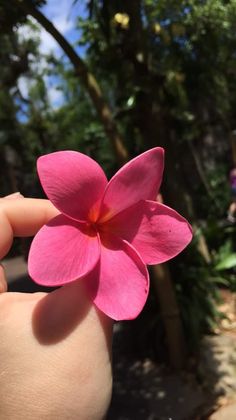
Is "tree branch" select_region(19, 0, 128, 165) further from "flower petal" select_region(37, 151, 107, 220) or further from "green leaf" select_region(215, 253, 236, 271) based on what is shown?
"flower petal" select_region(37, 151, 107, 220)

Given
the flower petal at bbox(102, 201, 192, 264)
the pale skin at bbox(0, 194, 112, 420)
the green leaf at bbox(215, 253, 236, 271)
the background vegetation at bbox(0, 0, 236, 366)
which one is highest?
the flower petal at bbox(102, 201, 192, 264)

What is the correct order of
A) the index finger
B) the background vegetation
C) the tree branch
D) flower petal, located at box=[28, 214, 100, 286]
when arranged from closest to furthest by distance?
1. flower petal, located at box=[28, 214, 100, 286]
2. the index finger
3. the tree branch
4. the background vegetation

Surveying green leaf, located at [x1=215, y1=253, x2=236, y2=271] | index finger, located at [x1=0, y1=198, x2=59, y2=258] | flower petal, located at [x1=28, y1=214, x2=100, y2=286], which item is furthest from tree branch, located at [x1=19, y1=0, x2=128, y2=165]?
flower petal, located at [x1=28, y1=214, x2=100, y2=286]

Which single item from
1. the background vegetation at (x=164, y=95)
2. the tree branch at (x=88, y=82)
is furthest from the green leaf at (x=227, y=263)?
the tree branch at (x=88, y=82)

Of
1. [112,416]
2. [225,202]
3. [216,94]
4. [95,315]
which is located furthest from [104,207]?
[225,202]

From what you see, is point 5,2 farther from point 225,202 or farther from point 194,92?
point 225,202

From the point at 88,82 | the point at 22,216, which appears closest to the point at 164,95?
the point at 88,82

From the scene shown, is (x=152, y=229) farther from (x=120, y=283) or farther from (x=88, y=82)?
(x=88, y=82)
